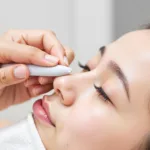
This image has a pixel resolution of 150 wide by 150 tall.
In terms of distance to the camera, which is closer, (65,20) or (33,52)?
(33,52)

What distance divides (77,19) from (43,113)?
712 millimetres

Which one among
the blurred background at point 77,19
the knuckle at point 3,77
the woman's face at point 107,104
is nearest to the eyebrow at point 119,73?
the woman's face at point 107,104

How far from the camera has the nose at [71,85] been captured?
2.69 feet

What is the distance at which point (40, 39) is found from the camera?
38.8 inches

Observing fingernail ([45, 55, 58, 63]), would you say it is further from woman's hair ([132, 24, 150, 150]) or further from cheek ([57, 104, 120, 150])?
woman's hair ([132, 24, 150, 150])

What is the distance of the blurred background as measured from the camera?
4.63 feet

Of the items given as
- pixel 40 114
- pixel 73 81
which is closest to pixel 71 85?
pixel 73 81

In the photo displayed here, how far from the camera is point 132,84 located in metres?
0.80

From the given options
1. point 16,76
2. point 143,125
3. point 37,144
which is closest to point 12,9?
point 16,76

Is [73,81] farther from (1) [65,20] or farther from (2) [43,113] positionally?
(1) [65,20]

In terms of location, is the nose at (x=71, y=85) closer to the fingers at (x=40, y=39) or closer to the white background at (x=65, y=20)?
the fingers at (x=40, y=39)

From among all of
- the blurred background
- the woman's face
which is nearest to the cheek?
the woman's face

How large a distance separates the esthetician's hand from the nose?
0.16ft

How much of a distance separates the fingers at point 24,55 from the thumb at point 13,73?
0.03 metres
